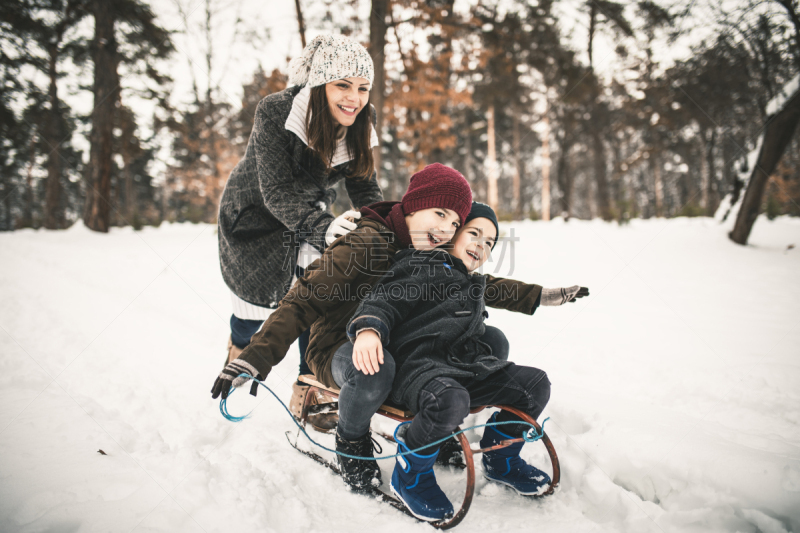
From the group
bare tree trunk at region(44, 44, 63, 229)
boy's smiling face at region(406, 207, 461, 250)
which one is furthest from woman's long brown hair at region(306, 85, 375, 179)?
bare tree trunk at region(44, 44, 63, 229)

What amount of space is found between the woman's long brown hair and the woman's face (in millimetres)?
27

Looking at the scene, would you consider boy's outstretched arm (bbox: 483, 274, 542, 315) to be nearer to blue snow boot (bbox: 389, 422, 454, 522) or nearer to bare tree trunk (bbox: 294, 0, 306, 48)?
blue snow boot (bbox: 389, 422, 454, 522)

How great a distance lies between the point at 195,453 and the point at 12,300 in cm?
385

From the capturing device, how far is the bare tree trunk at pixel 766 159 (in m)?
5.34

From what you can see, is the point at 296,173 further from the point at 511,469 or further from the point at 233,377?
the point at 511,469

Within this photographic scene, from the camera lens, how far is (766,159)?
570 centimetres

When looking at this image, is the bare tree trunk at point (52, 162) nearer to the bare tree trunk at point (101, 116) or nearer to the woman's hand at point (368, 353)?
the bare tree trunk at point (101, 116)

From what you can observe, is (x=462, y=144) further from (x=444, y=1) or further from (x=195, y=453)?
(x=195, y=453)

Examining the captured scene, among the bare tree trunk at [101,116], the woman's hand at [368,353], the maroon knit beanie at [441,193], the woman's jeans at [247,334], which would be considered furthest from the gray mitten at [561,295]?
the bare tree trunk at [101,116]

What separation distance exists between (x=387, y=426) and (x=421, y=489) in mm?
681

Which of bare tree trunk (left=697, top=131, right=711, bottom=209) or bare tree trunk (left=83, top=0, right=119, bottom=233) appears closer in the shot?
bare tree trunk (left=83, top=0, right=119, bottom=233)

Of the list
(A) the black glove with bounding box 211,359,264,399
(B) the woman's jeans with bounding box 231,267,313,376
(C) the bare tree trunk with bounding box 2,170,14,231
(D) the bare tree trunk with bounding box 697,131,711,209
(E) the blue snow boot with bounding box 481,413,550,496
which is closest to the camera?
(A) the black glove with bounding box 211,359,264,399

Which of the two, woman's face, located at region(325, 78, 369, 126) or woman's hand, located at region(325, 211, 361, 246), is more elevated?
woman's face, located at region(325, 78, 369, 126)

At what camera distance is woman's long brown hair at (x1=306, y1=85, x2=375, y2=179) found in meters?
1.73
